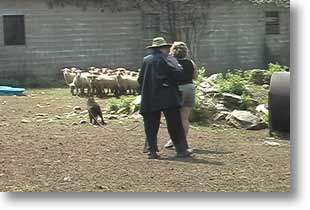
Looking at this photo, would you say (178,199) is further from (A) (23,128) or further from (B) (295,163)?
(A) (23,128)

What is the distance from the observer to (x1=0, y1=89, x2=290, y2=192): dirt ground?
6.57 m

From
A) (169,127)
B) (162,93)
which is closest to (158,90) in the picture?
(162,93)

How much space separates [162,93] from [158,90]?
6 centimetres

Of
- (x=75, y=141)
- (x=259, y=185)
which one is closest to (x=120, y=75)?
(x=75, y=141)

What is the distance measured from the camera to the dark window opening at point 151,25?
23859mm

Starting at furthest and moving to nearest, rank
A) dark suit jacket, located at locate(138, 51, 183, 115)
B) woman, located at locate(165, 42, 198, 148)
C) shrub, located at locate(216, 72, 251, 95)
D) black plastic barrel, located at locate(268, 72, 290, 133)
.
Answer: shrub, located at locate(216, 72, 251, 95) → black plastic barrel, located at locate(268, 72, 290, 133) → woman, located at locate(165, 42, 198, 148) → dark suit jacket, located at locate(138, 51, 183, 115)

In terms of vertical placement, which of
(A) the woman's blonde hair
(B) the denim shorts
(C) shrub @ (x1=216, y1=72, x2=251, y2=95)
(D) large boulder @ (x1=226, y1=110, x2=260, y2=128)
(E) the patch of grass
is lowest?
(D) large boulder @ (x1=226, y1=110, x2=260, y2=128)

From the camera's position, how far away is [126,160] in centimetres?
797

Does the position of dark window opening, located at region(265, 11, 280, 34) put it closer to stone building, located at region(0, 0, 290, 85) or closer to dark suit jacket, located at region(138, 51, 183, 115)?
stone building, located at region(0, 0, 290, 85)

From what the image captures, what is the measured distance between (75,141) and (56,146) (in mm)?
521

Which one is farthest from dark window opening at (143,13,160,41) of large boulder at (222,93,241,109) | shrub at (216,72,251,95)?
large boulder at (222,93,241,109)

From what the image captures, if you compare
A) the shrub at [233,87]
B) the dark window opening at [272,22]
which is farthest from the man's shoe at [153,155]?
the dark window opening at [272,22]

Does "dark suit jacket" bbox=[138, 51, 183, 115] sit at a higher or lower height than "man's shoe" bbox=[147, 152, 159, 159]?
higher

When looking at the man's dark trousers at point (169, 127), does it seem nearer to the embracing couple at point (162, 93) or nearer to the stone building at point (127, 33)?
the embracing couple at point (162, 93)
